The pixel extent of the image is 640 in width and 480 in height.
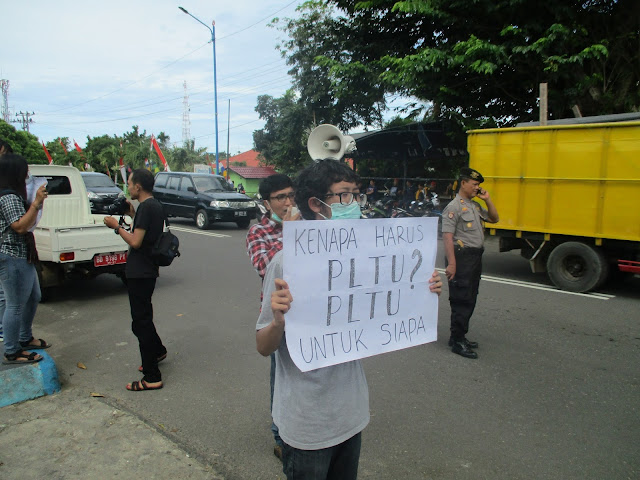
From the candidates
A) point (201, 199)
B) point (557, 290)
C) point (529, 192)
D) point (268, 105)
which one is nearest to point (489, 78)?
point (529, 192)

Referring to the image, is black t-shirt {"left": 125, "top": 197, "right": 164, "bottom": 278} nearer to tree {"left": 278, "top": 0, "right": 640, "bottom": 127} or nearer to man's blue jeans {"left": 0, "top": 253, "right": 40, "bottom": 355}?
man's blue jeans {"left": 0, "top": 253, "right": 40, "bottom": 355}

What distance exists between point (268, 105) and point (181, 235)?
36.9 meters

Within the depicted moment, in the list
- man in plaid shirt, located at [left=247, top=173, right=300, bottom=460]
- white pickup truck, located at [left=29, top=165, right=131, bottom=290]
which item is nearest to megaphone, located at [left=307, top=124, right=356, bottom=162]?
white pickup truck, located at [left=29, top=165, right=131, bottom=290]

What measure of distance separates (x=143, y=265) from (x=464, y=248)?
9.65 feet

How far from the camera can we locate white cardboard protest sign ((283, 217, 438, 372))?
5.71 ft

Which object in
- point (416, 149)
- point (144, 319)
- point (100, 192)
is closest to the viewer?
point (144, 319)

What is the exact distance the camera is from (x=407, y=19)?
1448cm

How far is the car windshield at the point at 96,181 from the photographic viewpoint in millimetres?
17356

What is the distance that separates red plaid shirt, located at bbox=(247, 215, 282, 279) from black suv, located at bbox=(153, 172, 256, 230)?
473 inches

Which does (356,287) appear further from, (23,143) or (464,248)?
(23,143)

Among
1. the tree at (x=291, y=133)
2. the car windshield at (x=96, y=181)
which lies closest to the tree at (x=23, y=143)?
the tree at (x=291, y=133)

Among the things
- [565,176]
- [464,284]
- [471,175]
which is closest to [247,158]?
[565,176]

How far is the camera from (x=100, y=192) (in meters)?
16.7

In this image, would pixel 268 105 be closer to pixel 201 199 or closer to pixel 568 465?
pixel 201 199
